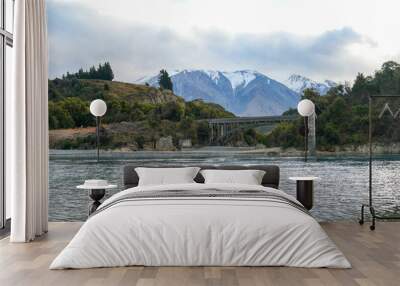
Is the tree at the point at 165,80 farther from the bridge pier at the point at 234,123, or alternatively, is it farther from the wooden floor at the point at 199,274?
the wooden floor at the point at 199,274

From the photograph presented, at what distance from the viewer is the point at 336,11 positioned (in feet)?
26.6

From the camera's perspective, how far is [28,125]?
5.96m

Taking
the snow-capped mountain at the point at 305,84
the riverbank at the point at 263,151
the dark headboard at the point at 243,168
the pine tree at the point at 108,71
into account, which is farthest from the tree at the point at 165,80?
the snow-capped mountain at the point at 305,84

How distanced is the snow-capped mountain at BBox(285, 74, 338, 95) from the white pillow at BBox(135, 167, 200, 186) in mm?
2091

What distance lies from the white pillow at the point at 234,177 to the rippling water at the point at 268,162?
1088 mm

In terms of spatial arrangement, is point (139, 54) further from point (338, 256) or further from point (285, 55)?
point (338, 256)

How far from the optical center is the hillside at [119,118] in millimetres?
8195

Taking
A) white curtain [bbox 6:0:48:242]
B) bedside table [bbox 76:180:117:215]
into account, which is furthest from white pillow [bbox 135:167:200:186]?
white curtain [bbox 6:0:48:242]

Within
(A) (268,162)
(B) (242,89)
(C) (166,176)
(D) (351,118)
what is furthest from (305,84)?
(C) (166,176)

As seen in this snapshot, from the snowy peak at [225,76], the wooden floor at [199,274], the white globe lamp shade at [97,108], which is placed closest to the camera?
the wooden floor at [199,274]

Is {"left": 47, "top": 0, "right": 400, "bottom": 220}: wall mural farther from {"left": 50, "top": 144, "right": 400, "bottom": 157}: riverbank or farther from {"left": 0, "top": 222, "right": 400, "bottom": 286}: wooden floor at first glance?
{"left": 0, "top": 222, "right": 400, "bottom": 286}: wooden floor

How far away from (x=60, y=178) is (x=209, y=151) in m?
2.21

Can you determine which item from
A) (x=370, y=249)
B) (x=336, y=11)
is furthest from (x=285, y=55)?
(x=370, y=249)

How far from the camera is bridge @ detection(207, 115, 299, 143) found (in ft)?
27.1
